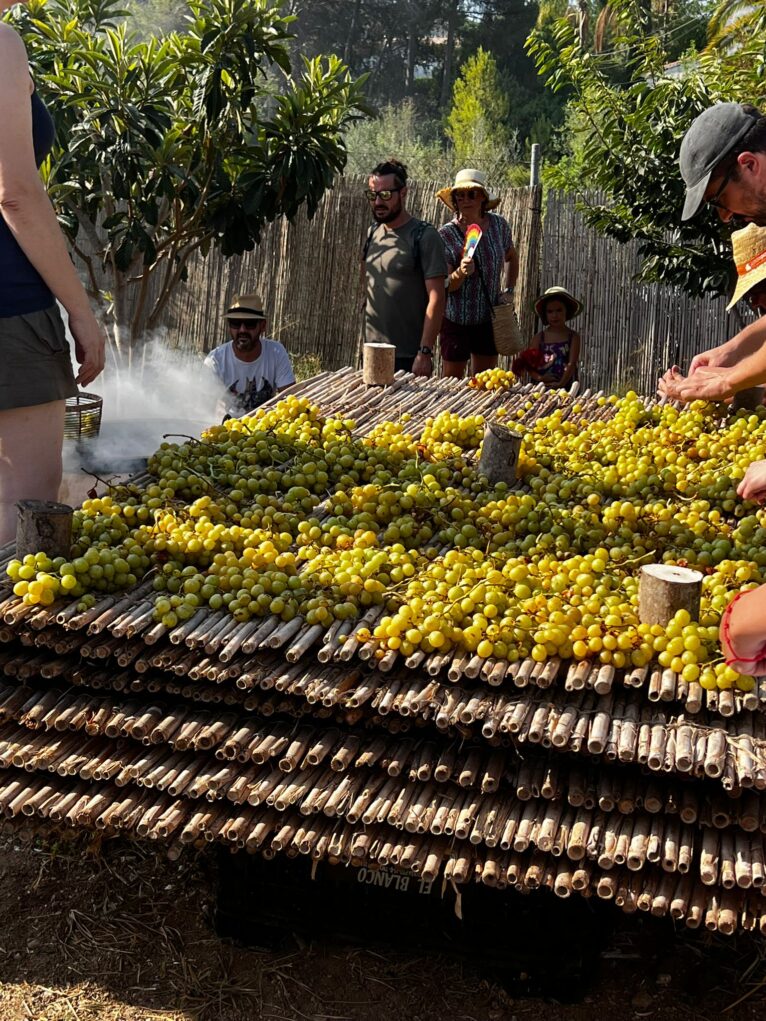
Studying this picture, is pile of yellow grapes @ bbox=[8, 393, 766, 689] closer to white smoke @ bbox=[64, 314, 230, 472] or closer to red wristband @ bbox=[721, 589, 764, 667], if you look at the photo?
red wristband @ bbox=[721, 589, 764, 667]

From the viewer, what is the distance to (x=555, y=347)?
6195 mm

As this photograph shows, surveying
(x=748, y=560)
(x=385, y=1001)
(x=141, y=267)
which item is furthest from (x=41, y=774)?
(x=141, y=267)

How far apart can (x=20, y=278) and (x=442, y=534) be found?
1233 mm

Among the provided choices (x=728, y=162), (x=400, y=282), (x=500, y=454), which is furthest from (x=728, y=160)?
(x=400, y=282)

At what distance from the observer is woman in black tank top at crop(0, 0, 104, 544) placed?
2.31 m

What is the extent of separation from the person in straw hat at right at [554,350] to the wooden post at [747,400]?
2579 mm

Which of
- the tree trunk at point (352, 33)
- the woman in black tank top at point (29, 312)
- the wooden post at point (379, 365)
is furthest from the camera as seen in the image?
the tree trunk at point (352, 33)

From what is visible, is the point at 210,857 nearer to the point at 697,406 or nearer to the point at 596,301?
the point at 697,406

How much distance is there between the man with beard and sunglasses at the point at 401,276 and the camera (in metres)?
5.39

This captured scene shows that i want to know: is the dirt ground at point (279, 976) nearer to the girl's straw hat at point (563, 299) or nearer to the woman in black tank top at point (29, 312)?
the woman in black tank top at point (29, 312)

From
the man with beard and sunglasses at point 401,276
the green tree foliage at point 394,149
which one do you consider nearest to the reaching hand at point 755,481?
the man with beard and sunglasses at point 401,276

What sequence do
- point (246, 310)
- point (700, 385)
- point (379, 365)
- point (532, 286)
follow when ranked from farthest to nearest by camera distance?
point (532, 286) → point (246, 310) → point (379, 365) → point (700, 385)

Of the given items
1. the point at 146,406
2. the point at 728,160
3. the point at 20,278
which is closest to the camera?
the point at 20,278

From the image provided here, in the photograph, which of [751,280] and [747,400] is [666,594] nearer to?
[751,280]
